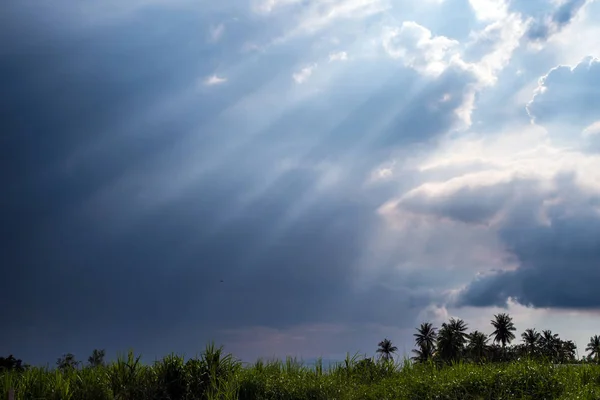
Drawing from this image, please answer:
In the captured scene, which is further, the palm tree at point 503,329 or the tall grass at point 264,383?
the palm tree at point 503,329

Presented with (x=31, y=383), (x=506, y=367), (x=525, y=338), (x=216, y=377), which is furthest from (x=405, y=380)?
(x=525, y=338)

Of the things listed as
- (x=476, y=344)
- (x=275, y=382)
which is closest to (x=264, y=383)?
(x=275, y=382)

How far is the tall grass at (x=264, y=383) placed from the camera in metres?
16.1

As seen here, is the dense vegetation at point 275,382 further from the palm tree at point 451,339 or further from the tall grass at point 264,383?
the palm tree at point 451,339

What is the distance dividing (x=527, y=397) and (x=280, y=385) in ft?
23.1

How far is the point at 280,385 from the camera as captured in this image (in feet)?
57.1

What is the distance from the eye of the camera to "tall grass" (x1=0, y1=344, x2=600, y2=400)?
16.1 meters

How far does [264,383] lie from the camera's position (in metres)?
17.4

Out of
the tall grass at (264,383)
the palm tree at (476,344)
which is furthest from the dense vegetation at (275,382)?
the palm tree at (476,344)

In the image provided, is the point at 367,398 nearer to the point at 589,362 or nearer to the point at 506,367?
the point at 506,367

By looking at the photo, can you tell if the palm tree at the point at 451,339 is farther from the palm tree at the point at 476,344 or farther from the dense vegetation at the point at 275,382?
the dense vegetation at the point at 275,382

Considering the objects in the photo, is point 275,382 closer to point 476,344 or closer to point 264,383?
point 264,383

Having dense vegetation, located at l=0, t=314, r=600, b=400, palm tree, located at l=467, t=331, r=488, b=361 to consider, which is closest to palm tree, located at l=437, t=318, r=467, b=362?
palm tree, located at l=467, t=331, r=488, b=361

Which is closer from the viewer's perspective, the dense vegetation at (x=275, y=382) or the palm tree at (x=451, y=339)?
the dense vegetation at (x=275, y=382)
